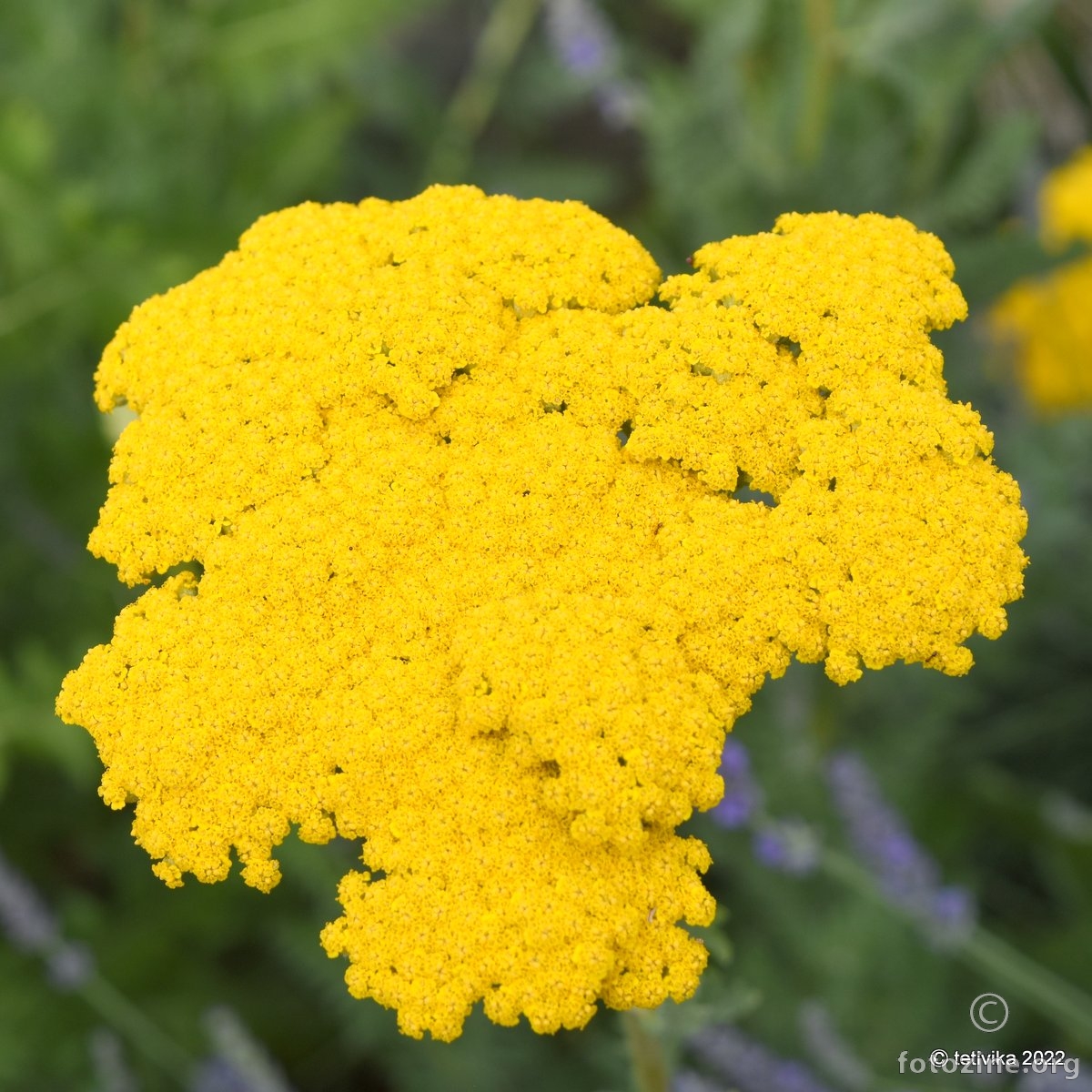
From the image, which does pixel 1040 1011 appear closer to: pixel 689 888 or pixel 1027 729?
pixel 1027 729

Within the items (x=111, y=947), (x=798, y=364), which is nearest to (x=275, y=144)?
(x=111, y=947)

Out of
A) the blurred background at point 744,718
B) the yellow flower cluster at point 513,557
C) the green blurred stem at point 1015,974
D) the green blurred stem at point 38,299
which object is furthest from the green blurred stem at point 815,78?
the green blurred stem at point 38,299

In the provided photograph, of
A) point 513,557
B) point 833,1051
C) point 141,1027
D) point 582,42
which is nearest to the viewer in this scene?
point 513,557

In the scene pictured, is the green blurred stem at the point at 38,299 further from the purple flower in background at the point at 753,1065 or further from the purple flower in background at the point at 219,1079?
the purple flower in background at the point at 753,1065

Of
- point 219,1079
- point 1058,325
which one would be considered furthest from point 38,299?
point 1058,325

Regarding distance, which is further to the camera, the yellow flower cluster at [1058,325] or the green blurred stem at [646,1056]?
the yellow flower cluster at [1058,325]

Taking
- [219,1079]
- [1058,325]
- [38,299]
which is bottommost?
[219,1079]

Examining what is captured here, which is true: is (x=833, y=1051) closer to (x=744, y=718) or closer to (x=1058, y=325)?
(x=744, y=718)
